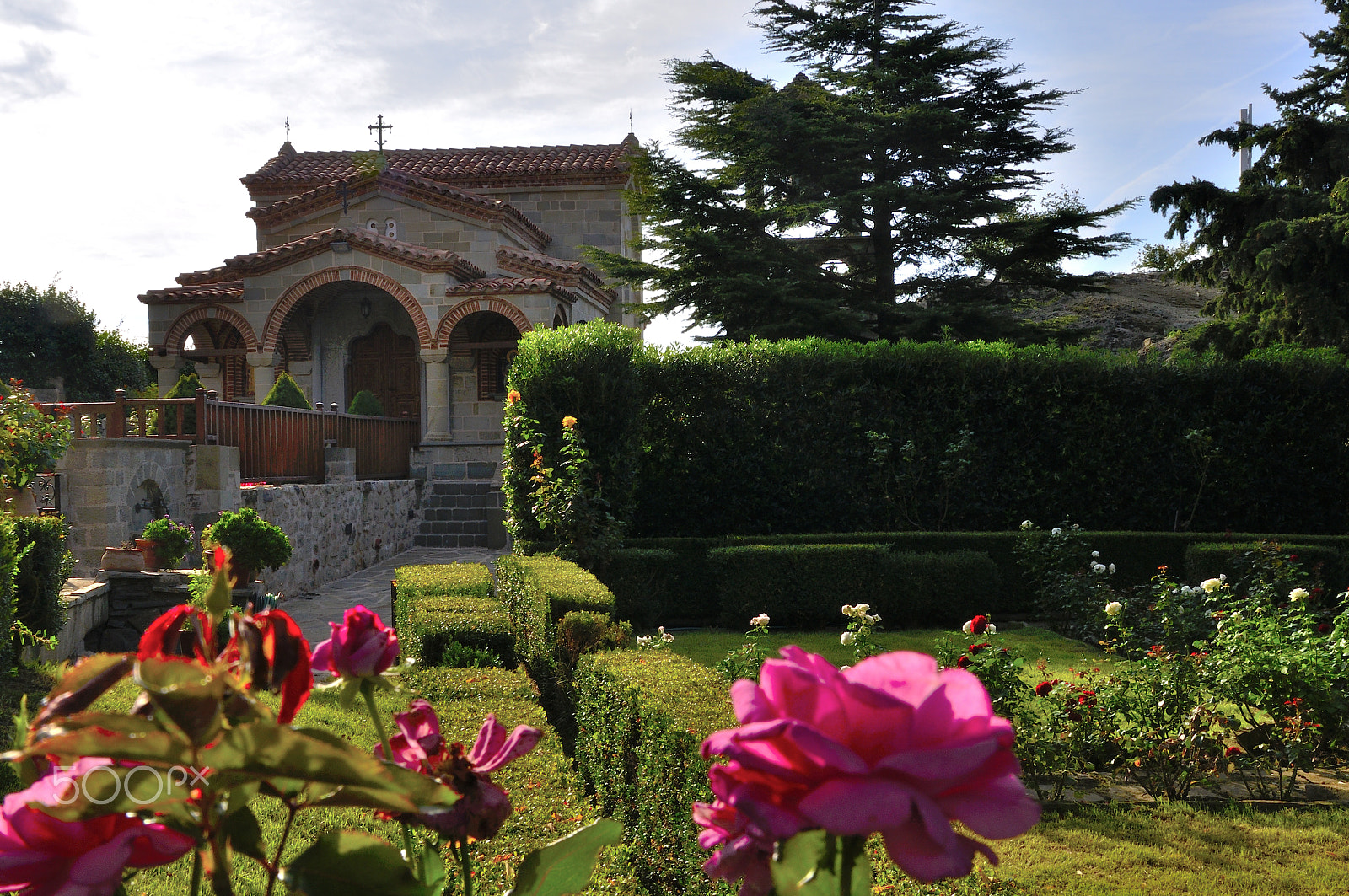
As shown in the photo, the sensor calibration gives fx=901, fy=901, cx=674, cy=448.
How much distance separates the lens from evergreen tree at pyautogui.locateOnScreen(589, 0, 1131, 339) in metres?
17.8

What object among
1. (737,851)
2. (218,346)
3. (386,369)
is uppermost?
(218,346)

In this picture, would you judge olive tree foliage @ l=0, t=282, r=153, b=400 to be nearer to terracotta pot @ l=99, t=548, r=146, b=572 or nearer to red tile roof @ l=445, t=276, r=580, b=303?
red tile roof @ l=445, t=276, r=580, b=303

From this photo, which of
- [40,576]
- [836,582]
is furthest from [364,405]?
[836,582]

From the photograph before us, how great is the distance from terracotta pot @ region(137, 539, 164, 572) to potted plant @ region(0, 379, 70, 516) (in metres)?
0.91

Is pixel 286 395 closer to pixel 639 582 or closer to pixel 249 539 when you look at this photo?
pixel 249 539

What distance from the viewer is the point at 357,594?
468 inches

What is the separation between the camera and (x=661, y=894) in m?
3.57

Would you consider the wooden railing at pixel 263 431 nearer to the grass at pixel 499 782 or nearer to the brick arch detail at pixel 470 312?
the brick arch detail at pixel 470 312

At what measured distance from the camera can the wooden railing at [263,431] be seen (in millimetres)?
9664

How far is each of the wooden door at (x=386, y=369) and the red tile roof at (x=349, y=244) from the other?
3.11m

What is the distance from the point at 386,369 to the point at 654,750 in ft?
64.4

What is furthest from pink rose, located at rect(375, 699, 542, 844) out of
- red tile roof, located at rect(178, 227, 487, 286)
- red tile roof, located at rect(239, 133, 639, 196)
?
red tile roof, located at rect(239, 133, 639, 196)

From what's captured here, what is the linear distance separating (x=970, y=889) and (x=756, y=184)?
17.2 metres

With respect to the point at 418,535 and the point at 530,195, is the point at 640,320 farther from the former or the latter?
the point at 418,535
